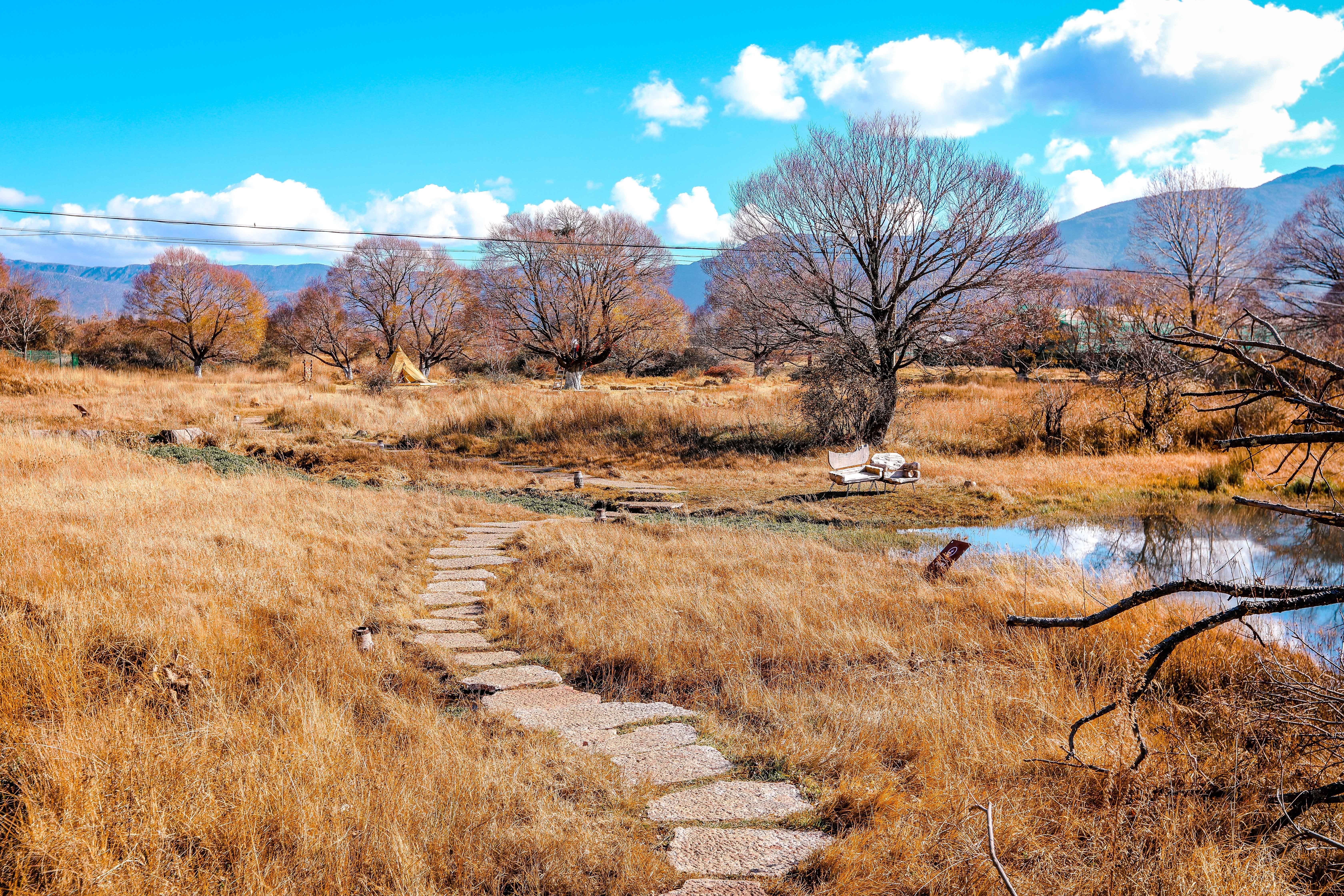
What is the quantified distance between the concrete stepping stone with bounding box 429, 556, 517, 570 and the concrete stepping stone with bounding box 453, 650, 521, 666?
2340 mm

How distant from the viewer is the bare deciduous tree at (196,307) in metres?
41.8

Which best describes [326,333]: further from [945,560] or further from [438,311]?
[945,560]

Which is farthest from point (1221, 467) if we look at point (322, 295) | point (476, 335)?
point (322, 295)

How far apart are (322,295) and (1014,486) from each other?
45.4 meters

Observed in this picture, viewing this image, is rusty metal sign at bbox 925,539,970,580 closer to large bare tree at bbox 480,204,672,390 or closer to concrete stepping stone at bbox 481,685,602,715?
concrete stepping stone at bbox 481,685,602,715

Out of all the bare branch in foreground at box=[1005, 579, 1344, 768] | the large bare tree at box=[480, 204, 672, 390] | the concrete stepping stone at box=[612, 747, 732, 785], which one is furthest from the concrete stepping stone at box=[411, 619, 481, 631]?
the large bare tree at box=[480, 204, 672, 390]

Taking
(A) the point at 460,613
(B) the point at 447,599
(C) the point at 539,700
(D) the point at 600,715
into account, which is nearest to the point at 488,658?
(C) the point at 539,700

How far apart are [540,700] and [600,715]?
0.44m

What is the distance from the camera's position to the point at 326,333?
151 feet

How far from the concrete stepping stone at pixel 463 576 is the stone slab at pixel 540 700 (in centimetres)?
258

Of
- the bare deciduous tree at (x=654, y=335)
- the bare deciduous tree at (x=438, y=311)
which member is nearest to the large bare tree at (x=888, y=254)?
the bare deciduous tree at (x=654, y=335)

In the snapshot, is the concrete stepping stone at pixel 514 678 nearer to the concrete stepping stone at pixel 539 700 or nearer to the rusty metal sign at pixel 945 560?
the concrete stepping stone at pixel 539 700

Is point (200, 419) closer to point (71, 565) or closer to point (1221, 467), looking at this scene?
point (71, 565)

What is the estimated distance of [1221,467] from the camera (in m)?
13.5
